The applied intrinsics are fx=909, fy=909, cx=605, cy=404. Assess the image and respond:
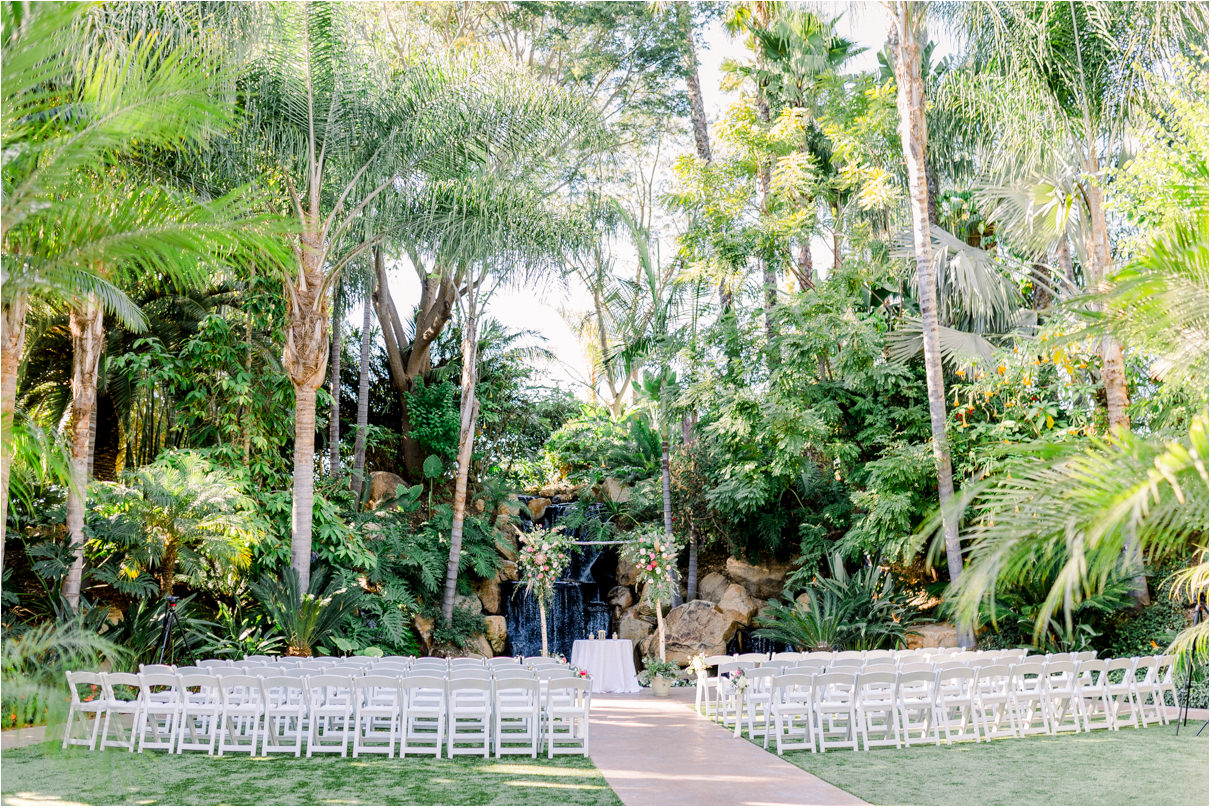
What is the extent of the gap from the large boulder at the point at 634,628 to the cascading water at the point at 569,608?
425 mm

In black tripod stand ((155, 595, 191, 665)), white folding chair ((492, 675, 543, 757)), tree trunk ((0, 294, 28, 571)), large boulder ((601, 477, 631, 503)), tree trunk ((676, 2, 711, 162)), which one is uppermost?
tree trunk ((676, 2, 711, 162))

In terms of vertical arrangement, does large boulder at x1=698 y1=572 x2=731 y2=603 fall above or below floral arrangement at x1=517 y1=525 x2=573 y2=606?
below

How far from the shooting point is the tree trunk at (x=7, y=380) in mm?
4461

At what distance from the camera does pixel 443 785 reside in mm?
6691

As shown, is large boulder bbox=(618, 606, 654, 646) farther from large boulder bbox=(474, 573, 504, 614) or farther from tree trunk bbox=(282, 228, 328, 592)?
tree trunk bbox=(282, 228, 328, 592)

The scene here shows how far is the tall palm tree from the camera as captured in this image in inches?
522

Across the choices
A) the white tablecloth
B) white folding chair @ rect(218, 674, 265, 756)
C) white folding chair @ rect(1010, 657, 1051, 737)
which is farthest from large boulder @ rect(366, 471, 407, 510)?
white folding chair @ rect(1010, 657, 1051, 737)

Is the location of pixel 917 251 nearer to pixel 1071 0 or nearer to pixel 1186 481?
pixel 1071 0

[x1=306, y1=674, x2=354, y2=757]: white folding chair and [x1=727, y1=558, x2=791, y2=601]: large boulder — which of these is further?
[x1=727, y1=558, x2=791, y2=601]: large boulder

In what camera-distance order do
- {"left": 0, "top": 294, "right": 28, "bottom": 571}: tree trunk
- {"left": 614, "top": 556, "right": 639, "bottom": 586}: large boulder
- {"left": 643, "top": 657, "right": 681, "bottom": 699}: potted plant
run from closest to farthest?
{"left": 0, "top": 294, "right": 28, "bottom": 571}: tree trunk < {"left": 643, "top": 657, "right": 681, "bottom": 699}: potted plant < {"left": 614, "top": 556, "right": 639, "bottom": 586}: large boulder

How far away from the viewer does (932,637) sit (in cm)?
1412

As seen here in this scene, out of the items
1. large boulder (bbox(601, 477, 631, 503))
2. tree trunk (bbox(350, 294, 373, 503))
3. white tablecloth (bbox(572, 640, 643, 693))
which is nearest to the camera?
→ white tablecloth (bbox(572, 640, 643, 693))

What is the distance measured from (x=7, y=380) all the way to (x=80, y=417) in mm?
5683

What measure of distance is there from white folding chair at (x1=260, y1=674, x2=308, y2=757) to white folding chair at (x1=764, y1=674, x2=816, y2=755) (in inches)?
165
